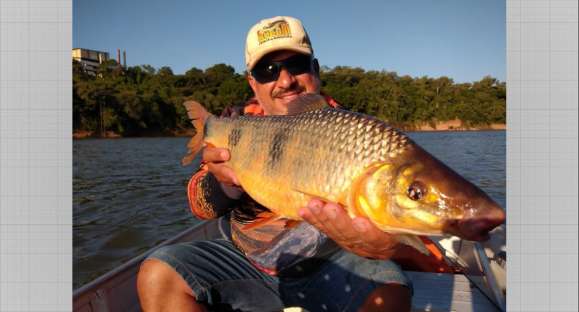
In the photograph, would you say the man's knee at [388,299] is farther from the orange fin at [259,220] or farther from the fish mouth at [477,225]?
the fish mouth at [477,225]

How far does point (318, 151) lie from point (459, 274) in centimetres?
281

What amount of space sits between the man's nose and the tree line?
19169mm

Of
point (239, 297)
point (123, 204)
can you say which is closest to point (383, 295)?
point (239, 297)

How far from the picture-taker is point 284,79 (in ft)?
9.20

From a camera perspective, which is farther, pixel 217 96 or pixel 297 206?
pixel 217 96

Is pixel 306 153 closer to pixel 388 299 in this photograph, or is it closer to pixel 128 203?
pixel 388 299

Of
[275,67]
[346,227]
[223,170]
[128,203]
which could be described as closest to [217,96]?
[128,203]

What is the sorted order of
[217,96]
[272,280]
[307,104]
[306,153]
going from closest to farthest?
1. [306,153]
2. [307,104]
3. [272,280]
4. [217,96]

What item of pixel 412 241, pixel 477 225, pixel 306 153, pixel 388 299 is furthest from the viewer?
pixel 388 299

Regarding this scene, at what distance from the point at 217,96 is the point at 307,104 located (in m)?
33.8

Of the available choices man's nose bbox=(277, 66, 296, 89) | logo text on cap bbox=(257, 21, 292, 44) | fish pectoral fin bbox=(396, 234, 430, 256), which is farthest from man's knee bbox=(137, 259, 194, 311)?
logo text on cap bbox=(257, 21, 292, 44)

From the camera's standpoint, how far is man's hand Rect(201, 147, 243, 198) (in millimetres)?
2115

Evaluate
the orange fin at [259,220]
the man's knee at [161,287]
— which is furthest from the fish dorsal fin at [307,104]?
the man's knee at [161,287]

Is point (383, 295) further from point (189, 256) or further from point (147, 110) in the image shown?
point (147, 110)
